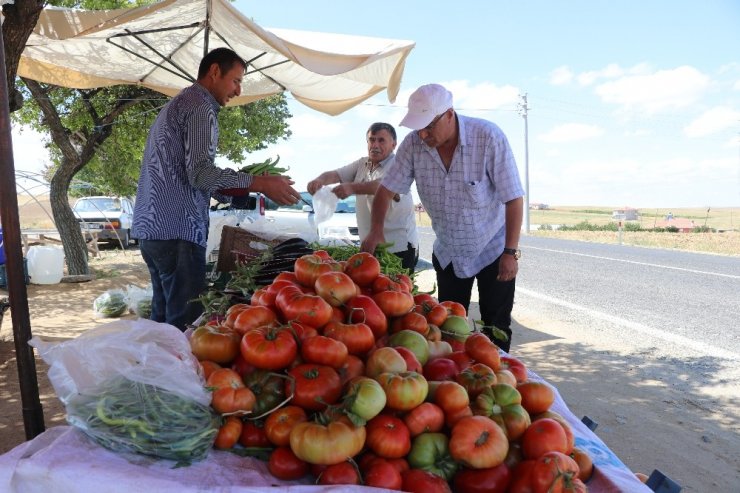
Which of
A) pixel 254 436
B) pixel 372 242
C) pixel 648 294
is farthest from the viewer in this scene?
pixel 648 294

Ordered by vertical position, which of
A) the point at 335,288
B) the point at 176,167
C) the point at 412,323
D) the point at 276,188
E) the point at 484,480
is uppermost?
the point at 176,167

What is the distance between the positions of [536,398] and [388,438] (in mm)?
600

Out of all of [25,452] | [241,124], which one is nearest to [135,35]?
[25,452]

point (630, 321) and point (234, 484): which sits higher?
point (234, 484)

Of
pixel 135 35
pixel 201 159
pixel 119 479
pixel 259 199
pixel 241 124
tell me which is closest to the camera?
pixel 119 479

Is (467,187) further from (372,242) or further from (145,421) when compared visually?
(145,421)

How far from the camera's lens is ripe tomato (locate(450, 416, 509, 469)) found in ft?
4.83

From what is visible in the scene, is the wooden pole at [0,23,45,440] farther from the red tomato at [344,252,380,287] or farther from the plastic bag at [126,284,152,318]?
the plastic bag at [126,284,152,318]

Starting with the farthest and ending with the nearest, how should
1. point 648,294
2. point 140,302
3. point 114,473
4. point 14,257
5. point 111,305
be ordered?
point 648,294
point 111,305
point 140,302
point 14,257
point 114,473

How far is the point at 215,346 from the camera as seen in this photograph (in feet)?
5.84

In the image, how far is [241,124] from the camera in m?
15.2

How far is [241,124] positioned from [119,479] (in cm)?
1472

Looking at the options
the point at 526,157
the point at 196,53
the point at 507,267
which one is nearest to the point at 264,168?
the point at 507,267

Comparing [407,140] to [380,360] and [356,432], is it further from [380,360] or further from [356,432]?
[356,432]
